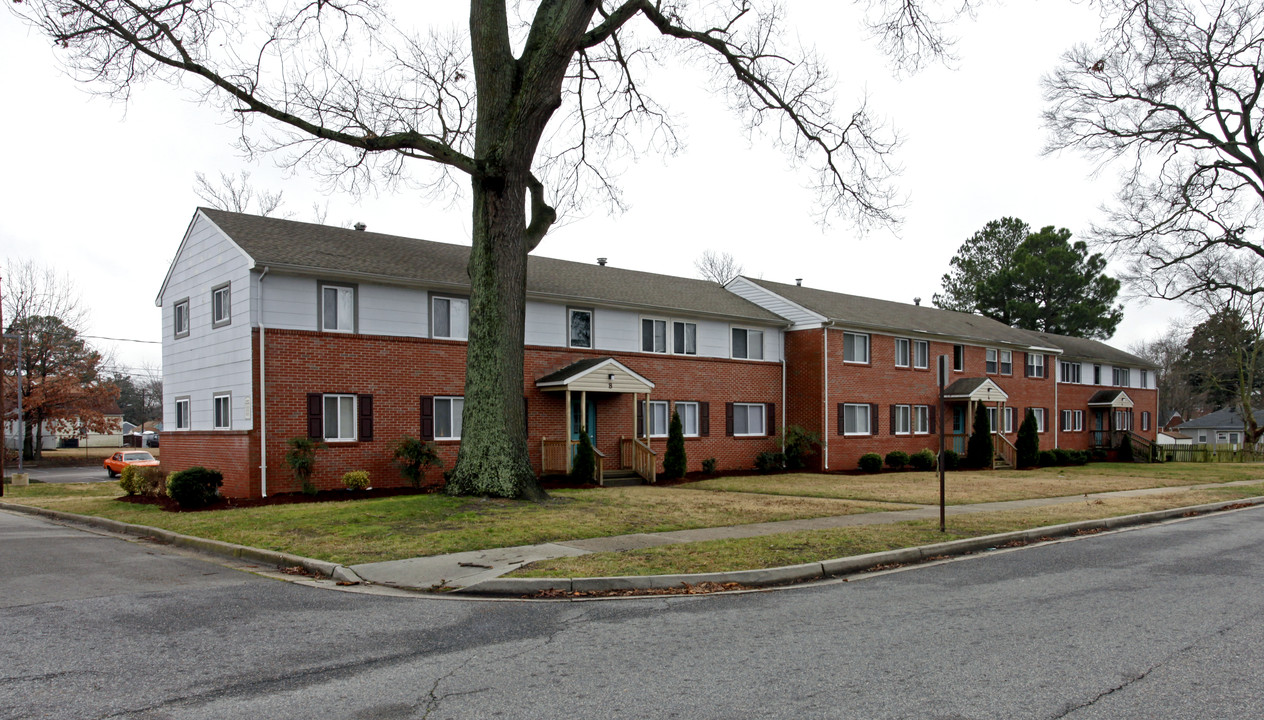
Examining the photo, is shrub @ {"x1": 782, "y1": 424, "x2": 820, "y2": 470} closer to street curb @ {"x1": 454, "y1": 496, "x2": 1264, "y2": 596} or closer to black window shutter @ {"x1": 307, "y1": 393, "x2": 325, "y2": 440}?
black window shutter @ {"x1": 307, "y1": 393, "x2": 325, "y2": 440}

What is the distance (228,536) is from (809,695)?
1030 cm

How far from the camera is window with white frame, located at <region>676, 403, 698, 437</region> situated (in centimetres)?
2862

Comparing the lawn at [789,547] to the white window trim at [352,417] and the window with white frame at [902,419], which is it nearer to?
the white window trim at [352,417]

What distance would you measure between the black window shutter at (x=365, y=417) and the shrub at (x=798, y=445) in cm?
1559

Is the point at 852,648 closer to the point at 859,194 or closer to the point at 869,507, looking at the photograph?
the point at 869,507

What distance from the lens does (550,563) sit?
1012 cm

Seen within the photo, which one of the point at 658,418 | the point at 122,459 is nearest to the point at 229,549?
the point at 658,418

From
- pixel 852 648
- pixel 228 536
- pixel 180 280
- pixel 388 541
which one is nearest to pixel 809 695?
pixel 852 648

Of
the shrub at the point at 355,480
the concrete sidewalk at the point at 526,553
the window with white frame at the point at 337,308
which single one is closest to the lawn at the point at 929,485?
the concrete sidewalk at the point at 526,553

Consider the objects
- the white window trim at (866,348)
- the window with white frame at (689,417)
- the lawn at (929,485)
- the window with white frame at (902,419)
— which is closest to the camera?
the lawn at (929,485)

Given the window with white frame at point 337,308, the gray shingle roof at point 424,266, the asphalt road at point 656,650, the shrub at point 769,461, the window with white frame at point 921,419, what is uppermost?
the gray shingle roof at point 424,266

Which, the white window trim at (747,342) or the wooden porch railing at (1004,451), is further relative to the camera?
the wooden porch railing at (1004,451)

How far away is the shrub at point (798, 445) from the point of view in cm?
3086

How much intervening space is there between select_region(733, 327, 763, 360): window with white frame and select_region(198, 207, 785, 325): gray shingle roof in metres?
0.60
